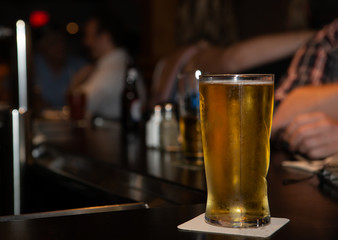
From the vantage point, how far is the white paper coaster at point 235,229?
556 millimetres

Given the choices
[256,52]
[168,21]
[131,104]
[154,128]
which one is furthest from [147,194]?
[168,21]

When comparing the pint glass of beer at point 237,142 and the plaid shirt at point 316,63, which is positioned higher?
the plaid shirt at point 316,63

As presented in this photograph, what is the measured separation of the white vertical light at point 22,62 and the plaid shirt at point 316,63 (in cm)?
110

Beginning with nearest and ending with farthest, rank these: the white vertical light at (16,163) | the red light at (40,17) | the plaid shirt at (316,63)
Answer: the white vertical light at (16,163) → the plaid shirt at (316,63) → the red light at (40,17)

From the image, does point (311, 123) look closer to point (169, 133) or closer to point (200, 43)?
point (169, 133)

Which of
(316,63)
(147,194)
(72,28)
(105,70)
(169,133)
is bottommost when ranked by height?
(147,194)

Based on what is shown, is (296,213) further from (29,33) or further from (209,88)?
(29,33)

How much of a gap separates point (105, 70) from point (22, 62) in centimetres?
293

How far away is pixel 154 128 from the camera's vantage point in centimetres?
141

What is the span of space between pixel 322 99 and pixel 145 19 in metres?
3.74

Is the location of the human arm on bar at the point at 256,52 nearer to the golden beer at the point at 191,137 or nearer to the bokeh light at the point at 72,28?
the golden beer at the point at 191,137

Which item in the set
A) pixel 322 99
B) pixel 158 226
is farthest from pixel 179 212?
pixel 322 99

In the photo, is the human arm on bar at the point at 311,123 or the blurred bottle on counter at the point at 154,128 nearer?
the human arm on bar at the point at 311,123

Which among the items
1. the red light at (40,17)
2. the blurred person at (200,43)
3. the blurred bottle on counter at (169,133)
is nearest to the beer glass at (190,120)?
the blurred bottle on counter at (169,133)
